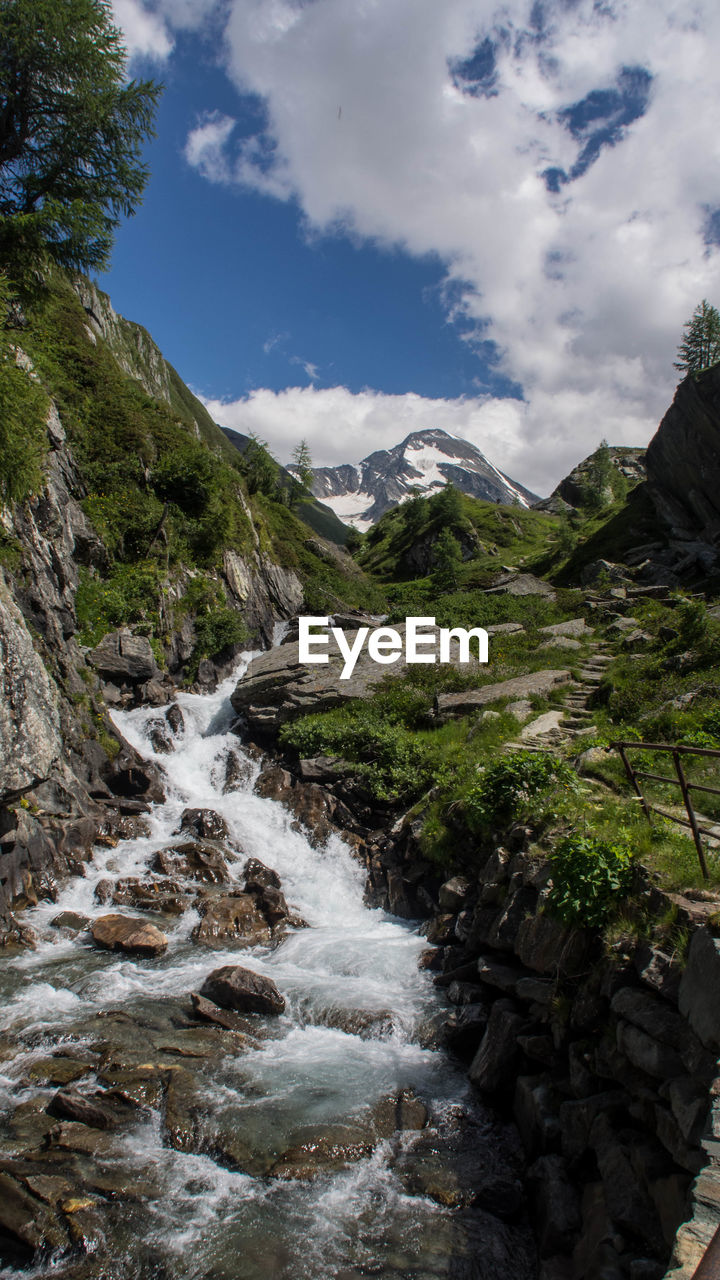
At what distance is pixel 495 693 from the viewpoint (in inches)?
891

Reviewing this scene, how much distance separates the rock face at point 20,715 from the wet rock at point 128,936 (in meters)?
3.81

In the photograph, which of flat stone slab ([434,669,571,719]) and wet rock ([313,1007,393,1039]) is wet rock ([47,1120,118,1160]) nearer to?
wet rock ([313,1007,393,1039])

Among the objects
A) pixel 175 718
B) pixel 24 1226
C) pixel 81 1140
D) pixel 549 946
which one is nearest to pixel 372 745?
pixel 175 718

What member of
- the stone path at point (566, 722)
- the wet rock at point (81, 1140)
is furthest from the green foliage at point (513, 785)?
the wet rock at point (81, 1140)

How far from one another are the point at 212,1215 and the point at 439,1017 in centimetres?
494

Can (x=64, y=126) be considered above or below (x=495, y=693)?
above

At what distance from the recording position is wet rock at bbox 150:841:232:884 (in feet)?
52.0

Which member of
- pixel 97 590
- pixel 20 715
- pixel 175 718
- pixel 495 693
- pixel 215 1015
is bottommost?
pixel 215 1015

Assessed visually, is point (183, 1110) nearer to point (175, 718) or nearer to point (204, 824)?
point (204, 824)

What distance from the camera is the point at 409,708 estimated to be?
911 inches

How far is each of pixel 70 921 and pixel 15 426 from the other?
12.3 m

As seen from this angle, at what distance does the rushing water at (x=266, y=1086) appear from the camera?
6312 mm

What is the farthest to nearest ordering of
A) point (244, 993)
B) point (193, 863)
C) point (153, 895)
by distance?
point (193, 863) < point (153, 895) < point (244, 993)

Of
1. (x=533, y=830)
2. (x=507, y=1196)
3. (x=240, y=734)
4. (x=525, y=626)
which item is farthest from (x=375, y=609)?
(x=507, y=1196)
